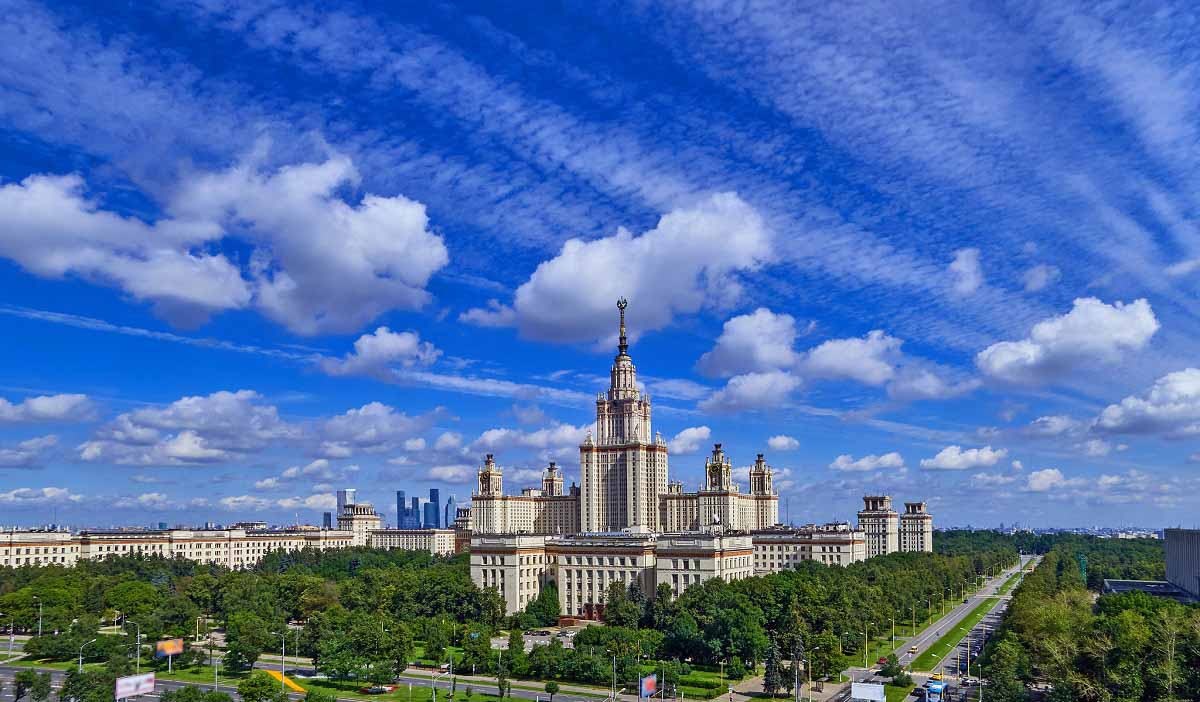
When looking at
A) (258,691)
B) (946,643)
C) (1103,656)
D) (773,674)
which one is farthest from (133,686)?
(946,643)

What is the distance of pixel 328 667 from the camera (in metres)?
105

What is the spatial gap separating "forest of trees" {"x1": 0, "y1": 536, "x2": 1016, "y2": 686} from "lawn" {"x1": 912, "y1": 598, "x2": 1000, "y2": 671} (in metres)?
8.19

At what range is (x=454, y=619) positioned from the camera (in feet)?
488

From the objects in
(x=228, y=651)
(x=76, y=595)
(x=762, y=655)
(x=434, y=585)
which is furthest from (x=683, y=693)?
(x=76, y=595)

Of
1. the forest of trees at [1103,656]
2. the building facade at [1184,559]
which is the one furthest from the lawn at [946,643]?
the building facade at [1184,559]

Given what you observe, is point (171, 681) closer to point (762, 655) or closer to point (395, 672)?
point (395, 672)

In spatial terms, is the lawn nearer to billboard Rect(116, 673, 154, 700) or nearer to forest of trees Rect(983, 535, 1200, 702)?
forest of trees Rect(983, 535, 1200, 702)

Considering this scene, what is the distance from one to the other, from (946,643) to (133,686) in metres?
110

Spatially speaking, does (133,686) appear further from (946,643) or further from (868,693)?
(946,643)

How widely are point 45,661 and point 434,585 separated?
55.1 metres

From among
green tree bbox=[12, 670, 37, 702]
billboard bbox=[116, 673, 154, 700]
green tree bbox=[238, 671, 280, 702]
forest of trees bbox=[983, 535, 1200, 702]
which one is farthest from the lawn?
green tree bbox=[12, 670, 37, 702]

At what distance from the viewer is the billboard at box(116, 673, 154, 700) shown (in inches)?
3159

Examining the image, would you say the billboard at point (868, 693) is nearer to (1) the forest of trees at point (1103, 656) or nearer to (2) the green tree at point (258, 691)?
(1) the forest of trees at point (1103, 656)

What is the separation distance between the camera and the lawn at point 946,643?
122 metres
